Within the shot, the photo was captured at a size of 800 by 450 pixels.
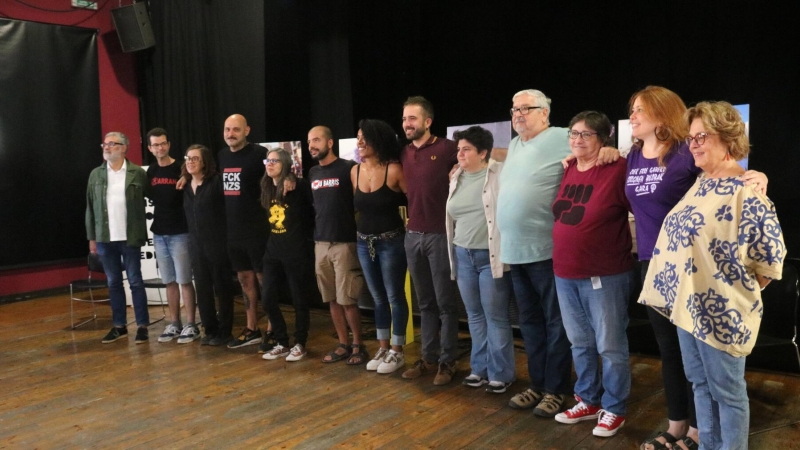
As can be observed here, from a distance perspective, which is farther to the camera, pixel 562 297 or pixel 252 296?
pixel 252 296

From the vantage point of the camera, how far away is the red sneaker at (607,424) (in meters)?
2.97

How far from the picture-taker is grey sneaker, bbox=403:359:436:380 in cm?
394

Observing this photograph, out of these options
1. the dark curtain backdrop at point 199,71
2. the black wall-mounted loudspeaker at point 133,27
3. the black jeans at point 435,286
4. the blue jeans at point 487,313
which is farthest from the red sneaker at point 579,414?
the black wall-mounted loudspeaker at point 133,27

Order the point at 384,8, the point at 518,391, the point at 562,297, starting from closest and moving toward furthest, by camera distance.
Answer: the point at 562,297, the point at 518,391, the point at 384,8

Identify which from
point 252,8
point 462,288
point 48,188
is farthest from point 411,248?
point 48,188

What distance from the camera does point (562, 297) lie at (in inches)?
119

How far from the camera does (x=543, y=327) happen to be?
3357mm

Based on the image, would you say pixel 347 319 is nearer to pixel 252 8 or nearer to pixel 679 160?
pixel 679 160

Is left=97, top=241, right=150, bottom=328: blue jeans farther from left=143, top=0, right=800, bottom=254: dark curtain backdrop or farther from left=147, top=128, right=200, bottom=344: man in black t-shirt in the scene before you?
left=143, top=0, right=800, bottom=254: dark curtain backdrop

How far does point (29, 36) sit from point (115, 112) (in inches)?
47.7

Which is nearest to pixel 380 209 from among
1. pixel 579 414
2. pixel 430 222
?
pixel 430 222

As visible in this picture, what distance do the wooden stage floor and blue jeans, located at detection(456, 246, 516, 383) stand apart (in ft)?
0.53

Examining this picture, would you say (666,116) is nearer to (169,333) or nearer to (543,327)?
(543,327)

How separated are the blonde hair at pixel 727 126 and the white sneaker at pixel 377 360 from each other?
253 centimetres
